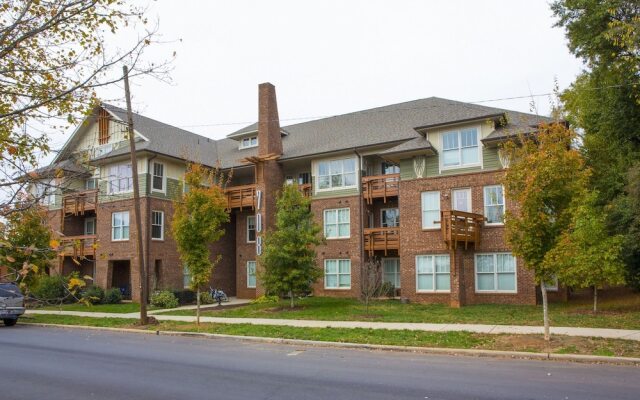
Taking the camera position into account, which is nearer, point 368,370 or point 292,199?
point 368,370

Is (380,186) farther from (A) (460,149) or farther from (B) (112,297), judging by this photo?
(B) (112,297)

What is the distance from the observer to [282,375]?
10.3m

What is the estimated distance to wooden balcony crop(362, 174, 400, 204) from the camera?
2891 centimetres

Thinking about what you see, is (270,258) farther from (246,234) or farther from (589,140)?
(589,140)

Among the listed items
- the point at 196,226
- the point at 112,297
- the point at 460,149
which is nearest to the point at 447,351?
the point at 196,226

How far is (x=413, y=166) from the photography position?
27.3 metres

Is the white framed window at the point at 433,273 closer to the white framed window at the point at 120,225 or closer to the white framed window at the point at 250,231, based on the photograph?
the white framed window at the point at 250,231

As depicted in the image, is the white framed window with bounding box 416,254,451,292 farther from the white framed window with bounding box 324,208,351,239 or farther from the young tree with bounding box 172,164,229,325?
the young tree with bounding box 172,164,229,325

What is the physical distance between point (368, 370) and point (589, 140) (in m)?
26.2

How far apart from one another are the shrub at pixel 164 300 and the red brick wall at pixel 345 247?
7.97 m

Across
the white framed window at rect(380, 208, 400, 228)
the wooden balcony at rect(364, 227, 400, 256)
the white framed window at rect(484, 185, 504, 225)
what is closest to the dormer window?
the white framed window at rect(380, 208, 400, 228)

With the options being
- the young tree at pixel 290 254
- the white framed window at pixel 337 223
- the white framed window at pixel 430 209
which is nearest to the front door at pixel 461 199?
the white framed window at pixel 430 209

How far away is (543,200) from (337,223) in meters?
17.2

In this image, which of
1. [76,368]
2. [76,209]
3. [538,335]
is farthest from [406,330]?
[76,209]
